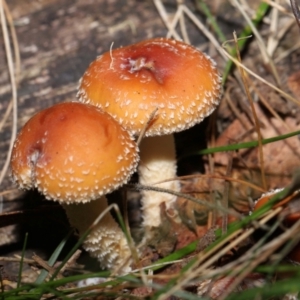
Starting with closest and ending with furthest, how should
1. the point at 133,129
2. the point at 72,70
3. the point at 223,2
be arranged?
the point at 133,129 < the point at 72,70 < the point at 223,2

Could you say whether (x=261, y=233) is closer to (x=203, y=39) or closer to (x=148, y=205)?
(x=148, y=205)

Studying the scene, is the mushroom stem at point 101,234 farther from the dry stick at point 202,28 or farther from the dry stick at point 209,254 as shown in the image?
the dry stick at point 202,28

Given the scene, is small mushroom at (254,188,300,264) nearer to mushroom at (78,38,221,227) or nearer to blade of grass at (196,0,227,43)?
mushroom at (78,38,221,227)

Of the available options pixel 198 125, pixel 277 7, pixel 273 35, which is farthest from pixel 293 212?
pixel 273 35

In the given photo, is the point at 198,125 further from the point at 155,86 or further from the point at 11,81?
the point at 11,81

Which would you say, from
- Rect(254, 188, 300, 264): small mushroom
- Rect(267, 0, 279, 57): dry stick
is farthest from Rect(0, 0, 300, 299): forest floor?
Rect(254, 188, 300, 264): small mushroom

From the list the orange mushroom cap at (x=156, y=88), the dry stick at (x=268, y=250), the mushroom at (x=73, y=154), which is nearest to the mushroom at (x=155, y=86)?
the orange mushroom cap at (x=156, y=88)

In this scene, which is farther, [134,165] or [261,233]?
[261,233]

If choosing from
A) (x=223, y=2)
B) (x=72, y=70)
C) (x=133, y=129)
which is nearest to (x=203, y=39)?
(x=223, y=2)
